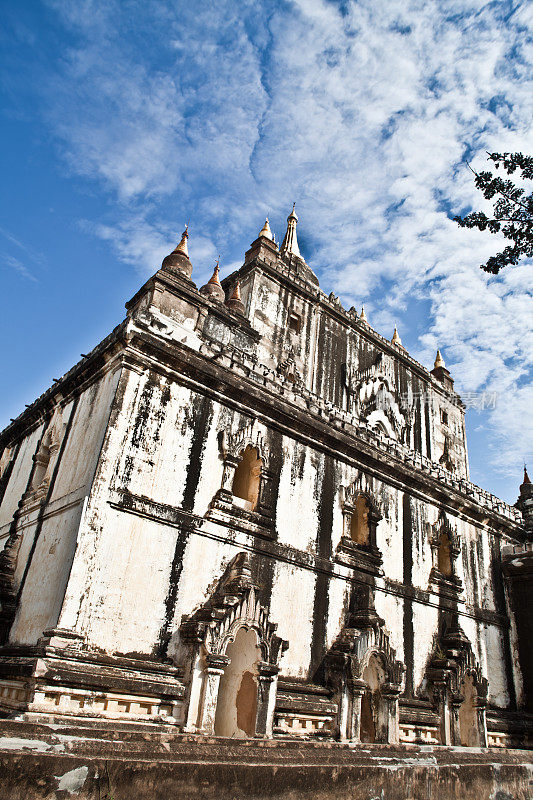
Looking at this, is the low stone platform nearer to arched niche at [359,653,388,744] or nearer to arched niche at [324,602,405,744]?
arched niche at [324,602,405,744]

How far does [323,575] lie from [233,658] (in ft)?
9.27

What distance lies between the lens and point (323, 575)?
1373cm

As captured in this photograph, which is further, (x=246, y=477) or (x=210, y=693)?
(x=246, y=477)

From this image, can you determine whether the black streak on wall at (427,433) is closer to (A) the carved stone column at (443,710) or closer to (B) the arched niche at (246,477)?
(A) the carved stone column at (443,710)

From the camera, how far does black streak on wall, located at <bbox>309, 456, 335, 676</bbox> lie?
1308 centimetres

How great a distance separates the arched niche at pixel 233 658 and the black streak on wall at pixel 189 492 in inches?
14.8

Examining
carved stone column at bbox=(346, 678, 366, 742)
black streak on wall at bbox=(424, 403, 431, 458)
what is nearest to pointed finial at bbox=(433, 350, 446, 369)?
black streak on wall at bbox=(424, 403, 431, 458)

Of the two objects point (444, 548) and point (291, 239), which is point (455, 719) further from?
point (291, 239)

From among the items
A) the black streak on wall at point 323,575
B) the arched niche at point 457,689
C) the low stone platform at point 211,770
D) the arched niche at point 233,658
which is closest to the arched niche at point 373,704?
the black streak on wall at point 323,575

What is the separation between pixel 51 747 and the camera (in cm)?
439

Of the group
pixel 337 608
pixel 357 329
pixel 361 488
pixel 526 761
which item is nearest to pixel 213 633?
pixel 337 608

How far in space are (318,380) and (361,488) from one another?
757cm

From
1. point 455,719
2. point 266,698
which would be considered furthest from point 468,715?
point 266,698

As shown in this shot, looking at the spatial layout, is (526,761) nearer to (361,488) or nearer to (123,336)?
(361,488)
